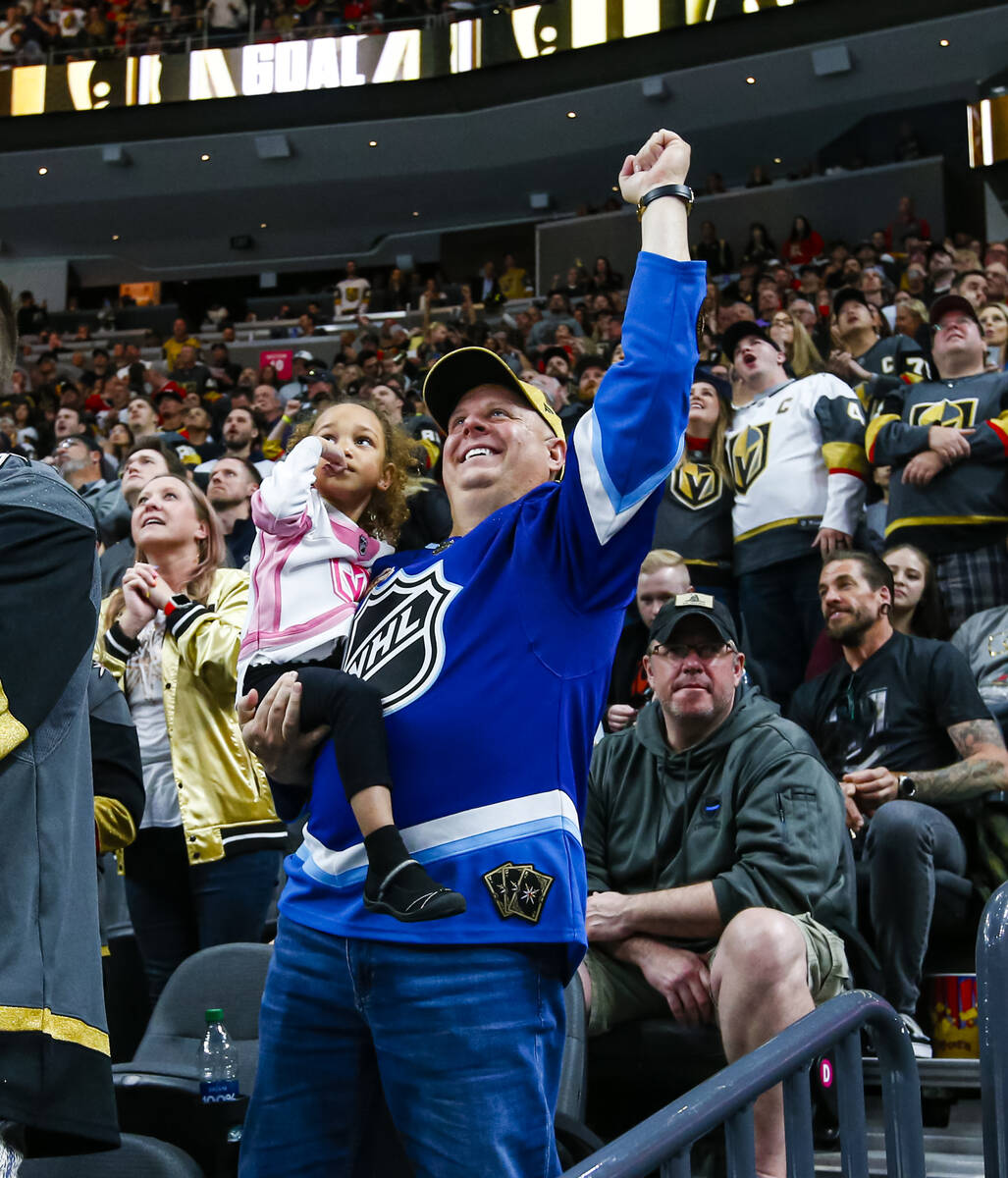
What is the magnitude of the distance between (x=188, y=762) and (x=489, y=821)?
1.82 meters

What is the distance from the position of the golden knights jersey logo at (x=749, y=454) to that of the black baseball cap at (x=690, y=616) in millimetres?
1777

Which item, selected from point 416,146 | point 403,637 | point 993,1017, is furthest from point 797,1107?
point 416,146

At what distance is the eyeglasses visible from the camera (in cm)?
305

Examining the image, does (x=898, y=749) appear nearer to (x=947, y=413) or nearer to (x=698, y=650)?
(x=698, y=650)

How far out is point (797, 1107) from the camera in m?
1.54

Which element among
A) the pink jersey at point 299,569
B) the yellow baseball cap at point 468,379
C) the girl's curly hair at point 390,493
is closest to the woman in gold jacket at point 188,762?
the girl's curly hair at point 390,493

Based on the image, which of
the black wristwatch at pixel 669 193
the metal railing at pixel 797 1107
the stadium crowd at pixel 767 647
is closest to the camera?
the metal railing at pixel 797 1107

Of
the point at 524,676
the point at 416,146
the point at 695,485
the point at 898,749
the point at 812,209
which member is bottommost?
the point at 898,749

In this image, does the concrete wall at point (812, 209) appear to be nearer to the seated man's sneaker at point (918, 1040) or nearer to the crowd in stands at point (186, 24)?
the crowd in stands at point (186, 24)

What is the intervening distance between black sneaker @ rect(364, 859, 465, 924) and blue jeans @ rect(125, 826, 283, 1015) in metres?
1.73

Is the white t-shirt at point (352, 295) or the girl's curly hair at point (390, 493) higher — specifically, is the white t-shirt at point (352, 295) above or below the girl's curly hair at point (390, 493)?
above

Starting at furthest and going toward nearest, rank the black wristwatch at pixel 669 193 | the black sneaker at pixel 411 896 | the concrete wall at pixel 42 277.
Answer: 1. the concrete wall at pixel 42 277
2. the black wristwatch at pixel 669 193
3. the black sneaker at pixel 411 896

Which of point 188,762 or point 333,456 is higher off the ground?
point 333,456

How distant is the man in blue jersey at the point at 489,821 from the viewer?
→ 1.40 meters
